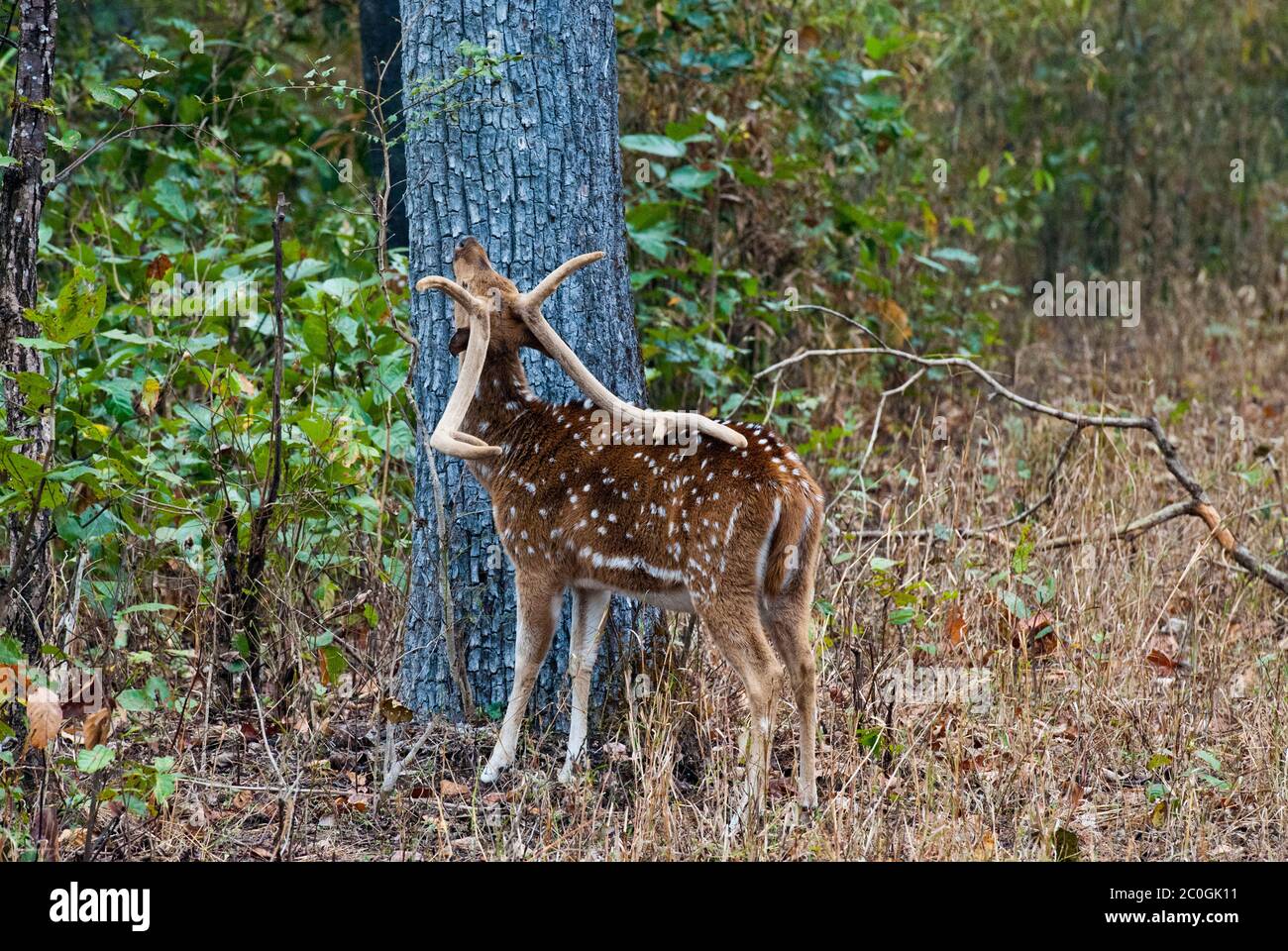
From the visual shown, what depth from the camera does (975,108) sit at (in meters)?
12.6

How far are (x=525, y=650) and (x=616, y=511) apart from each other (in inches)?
22.5

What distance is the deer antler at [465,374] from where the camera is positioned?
174 inches

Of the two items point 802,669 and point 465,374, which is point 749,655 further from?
point 465,374

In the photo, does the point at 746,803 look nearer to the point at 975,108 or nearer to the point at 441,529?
the point at 441,529

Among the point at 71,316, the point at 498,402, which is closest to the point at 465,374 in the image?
the point at 498,402

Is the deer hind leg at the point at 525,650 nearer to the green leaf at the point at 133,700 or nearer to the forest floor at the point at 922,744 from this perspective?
the forest floor at the point at 922,744

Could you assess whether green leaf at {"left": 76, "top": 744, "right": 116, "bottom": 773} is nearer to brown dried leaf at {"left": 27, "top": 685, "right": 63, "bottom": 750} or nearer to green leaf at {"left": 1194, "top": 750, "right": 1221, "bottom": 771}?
brown dried leaf at {"left": 27, "top": 685, "right": 63, "bottom": 750}

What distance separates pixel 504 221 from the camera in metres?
5.14

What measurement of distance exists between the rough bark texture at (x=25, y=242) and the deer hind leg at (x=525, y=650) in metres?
1.50

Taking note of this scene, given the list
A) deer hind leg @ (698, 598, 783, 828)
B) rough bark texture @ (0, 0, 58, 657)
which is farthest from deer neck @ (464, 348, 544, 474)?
rough bark texture @ (0, 0, 58, 657)

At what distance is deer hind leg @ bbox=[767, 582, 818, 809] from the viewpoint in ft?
15.5

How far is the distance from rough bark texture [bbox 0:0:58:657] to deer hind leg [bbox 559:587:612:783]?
1709 mm

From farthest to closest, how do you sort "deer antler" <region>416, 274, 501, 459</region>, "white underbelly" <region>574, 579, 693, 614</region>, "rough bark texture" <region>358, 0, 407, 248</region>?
"rough bark texture" <region>358, 0, 407, 248</region>
"white underbelly" <region>574, 579, 693, 614</region>
"deer antler" <region>416, 274, 501, 459</region>

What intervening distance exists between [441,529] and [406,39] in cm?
170
